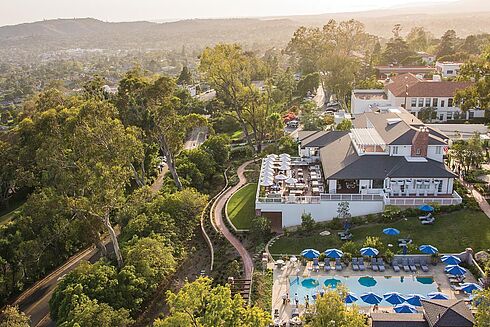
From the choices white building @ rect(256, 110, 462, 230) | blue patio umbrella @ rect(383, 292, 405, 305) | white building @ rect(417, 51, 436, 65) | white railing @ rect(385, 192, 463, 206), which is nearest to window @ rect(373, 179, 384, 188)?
white building @ rect(256, 110, 462, 230)

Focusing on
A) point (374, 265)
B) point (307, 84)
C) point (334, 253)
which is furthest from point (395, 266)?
point (307, 84)

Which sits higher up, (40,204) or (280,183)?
(40,204)

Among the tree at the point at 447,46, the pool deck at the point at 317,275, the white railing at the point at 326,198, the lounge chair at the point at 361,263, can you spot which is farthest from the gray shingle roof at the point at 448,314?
the tree at the point at 447,46

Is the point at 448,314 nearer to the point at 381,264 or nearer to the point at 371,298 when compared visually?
the point at 371,298

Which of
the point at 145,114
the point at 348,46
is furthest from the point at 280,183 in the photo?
the point at 348,46

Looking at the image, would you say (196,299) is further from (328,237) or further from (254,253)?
(328,237)

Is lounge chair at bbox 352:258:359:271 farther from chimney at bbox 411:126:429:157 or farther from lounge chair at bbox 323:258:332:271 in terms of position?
chimney at bbox 411:126:429:157
